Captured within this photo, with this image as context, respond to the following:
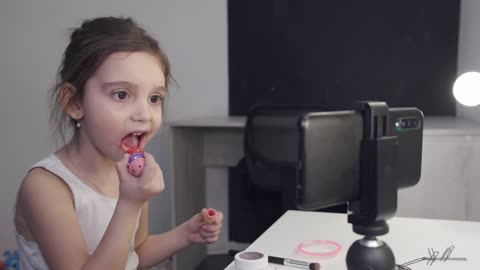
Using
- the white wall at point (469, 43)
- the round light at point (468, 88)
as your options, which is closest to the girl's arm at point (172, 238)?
the round light at point (468, 88)

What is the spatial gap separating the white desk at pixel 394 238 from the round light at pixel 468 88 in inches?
14.4

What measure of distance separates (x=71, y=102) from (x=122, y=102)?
0.15 m

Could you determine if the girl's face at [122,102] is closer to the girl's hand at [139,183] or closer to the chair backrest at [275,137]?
the girl's hand at [139,183]

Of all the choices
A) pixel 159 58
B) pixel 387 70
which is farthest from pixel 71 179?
pixel 387 70

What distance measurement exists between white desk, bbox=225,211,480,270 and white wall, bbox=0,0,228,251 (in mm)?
1635

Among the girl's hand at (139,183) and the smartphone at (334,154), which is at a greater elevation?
the smartphone at (334,154)

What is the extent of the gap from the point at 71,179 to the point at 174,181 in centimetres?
140

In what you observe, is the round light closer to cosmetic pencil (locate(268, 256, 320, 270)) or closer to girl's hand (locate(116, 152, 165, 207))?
cosmetic pencil (locate(268, 256, 320, 270))

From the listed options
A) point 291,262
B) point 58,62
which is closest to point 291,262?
point 291,262

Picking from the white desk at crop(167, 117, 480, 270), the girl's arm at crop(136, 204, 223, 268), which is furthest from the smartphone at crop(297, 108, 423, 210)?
the white desk at crop(167, 117, 480, 270)

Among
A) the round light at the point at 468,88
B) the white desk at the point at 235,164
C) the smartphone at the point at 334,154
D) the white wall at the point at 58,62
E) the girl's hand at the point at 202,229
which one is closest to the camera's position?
the smartphone at the point at 334,154

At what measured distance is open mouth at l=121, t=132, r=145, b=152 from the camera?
951 millimetres

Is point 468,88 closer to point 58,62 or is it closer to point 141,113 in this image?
point 141,113

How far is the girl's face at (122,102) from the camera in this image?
3.03 feet
